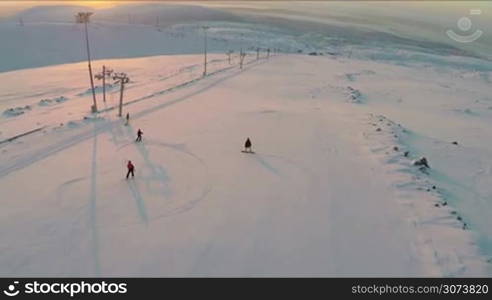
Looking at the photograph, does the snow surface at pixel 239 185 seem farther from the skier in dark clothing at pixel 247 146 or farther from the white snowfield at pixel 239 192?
the skier in dark clothing at pixel 247 146

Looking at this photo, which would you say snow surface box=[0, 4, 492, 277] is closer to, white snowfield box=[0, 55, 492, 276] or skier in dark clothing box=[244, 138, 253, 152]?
white snowfield box=[0, 55, 492, 276]

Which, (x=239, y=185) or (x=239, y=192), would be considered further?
(x=239, y=185)

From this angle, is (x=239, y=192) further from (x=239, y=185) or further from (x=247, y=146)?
(x=247, y=146)

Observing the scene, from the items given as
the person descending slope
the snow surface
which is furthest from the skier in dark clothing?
the snow surface

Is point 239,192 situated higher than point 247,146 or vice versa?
point 247,146

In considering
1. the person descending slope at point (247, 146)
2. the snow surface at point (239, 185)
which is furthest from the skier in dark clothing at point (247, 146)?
the snow surface at point (239, 185)

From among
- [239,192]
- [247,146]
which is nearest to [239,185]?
[239,192]
